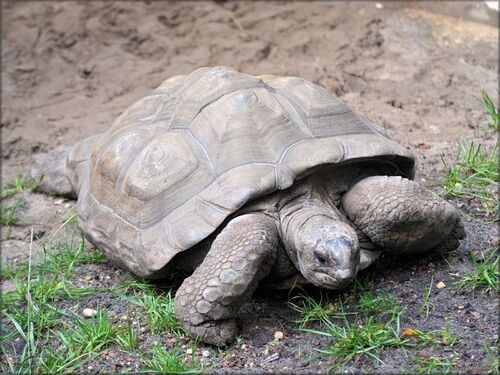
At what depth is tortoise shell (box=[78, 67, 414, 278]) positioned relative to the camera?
353 centimetres

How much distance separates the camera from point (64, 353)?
11.3 ft

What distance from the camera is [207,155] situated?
3.70 metres

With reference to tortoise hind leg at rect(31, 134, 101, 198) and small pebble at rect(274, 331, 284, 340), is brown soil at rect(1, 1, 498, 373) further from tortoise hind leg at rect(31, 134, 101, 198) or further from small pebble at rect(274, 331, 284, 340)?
small pebble at rect(274, 331, 284, 340)

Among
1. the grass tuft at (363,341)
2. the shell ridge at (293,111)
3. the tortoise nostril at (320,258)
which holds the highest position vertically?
the shell ridge at (293,111)

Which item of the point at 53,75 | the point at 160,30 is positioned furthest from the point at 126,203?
the point at 160,30

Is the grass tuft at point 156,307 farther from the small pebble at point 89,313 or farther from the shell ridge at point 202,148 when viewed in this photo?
the shell ridge at point 202,148

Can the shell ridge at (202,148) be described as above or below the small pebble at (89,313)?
above

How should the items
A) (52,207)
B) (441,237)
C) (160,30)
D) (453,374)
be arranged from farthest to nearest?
(160,30), (52,207), (441,237), (453,374)

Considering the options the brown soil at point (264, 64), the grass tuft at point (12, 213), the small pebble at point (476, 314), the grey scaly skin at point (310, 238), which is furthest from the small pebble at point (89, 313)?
the small pebble at point (476, 314)

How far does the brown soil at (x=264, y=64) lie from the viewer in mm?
4938

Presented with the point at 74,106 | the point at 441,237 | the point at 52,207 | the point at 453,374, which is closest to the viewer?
the point at 453,374

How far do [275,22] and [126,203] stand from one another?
13.8 ft

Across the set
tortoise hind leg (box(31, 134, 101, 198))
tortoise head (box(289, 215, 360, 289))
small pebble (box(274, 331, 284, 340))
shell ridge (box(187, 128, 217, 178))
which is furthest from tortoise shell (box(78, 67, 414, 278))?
tortoise hind leg (box(31, 134, 101, 198))

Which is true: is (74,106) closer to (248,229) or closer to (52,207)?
(52,207)
